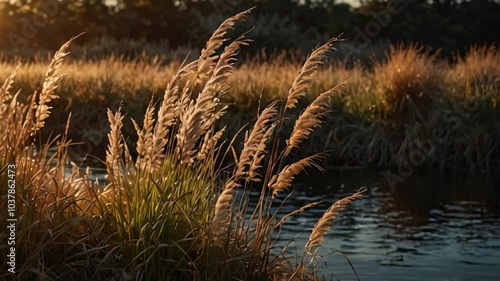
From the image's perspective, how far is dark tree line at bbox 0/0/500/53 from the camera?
4044 centimetres

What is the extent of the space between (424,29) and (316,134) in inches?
986

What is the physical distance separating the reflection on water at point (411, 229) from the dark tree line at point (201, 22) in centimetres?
2676

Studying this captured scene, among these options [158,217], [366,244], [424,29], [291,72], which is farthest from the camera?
[424,29]

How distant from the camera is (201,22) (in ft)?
132

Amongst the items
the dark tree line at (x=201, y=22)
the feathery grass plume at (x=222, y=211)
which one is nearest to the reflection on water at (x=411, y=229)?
the feathery grass plume at (x=222, y=211)

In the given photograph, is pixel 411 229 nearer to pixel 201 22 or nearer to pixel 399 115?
pixel 399 115

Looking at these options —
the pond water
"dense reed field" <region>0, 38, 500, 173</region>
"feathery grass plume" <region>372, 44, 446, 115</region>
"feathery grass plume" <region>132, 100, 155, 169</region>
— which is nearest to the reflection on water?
the pond water

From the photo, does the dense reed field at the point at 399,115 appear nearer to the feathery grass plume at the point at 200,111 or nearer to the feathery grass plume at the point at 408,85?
the feathery grass plume at the point at 408,85

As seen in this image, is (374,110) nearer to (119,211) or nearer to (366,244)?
(366,244)

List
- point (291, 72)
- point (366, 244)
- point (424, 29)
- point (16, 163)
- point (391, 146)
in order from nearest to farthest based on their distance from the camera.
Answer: point (16, 163) < point (366, 244) < point (391, 146) < point (291, 72) < point (424, 29)

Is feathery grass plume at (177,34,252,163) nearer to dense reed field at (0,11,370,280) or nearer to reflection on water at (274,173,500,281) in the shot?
dense reed field at (0,11,370,280)

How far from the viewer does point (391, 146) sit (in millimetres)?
15656

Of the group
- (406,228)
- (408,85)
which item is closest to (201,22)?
(408,85)

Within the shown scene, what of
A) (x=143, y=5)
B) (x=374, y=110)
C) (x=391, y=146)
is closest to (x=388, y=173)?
(x=391, y=146)
